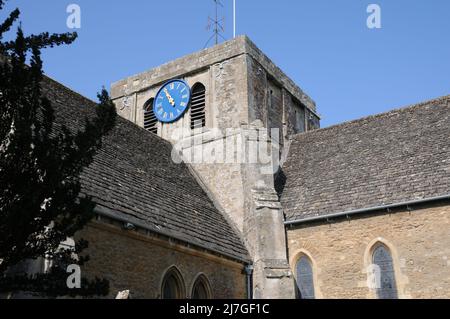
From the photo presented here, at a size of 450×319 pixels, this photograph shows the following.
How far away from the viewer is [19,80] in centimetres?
573

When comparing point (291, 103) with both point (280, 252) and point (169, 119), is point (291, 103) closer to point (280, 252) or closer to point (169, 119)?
point (169, 119)

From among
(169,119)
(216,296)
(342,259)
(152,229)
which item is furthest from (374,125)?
(152,229)

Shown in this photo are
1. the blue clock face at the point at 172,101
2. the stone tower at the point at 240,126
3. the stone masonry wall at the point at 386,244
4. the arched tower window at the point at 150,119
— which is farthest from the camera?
the arched tower window at the point at 150,119

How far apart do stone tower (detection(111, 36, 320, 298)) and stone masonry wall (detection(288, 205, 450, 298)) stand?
106 centimetres

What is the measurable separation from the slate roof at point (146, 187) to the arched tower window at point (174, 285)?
2.71ft

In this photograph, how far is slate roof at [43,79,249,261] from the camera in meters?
12.0

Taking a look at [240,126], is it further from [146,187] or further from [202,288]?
[202,288]

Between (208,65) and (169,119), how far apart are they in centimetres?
249

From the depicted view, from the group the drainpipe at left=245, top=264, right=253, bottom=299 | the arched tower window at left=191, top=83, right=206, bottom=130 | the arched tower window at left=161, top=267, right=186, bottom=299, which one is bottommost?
the arched tower window at left=161, top=267, right=186, bottom=299

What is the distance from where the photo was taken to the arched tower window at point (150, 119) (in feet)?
66.6

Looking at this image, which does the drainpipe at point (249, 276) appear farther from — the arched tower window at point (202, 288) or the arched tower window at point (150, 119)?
the arched tower window at point (150, 119)

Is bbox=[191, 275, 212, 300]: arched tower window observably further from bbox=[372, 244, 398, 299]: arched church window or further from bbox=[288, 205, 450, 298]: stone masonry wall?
bbox=[372, 244, 398, 299]: arched church window

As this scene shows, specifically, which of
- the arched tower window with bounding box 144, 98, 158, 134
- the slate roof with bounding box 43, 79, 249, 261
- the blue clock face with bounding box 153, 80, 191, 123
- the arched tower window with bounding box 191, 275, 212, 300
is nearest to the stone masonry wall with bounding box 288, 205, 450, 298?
the slate roof with bounding box 43, 79, 249, 261

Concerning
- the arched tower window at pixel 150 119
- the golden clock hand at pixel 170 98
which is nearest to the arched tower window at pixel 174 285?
the arched tower window at pixel 150 119
